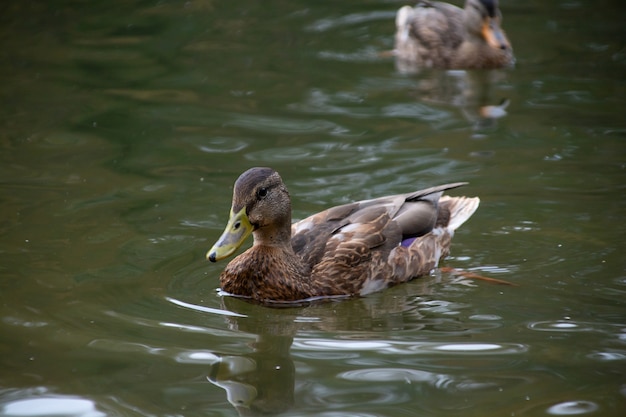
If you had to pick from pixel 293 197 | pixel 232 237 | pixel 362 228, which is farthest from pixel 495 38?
pixel 232 237

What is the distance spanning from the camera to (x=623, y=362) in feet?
19.1

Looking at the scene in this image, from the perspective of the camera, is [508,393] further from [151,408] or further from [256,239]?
[256,239]

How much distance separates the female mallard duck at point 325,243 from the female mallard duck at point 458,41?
4.94 m

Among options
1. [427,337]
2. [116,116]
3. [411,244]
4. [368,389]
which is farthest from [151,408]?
[116,116]

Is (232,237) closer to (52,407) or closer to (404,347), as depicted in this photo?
(404,347)

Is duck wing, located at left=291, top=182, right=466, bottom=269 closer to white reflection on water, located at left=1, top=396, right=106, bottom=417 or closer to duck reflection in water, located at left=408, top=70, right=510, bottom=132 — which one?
white reflection on water, located at left=1, top=396, right=106, bottom=417

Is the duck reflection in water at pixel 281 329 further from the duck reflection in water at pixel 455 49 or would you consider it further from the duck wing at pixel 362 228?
the duck reflection in water at pixel 455 49

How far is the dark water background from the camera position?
18.7 ft

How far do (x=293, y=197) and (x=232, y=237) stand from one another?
6.47ft

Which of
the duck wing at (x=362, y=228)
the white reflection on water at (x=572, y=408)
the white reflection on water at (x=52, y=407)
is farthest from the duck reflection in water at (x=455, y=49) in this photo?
the white reflection on water at (x=52, y=407)

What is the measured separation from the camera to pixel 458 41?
504 inches

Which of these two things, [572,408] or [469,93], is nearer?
[572,408]

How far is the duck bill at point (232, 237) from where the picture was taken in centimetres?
662

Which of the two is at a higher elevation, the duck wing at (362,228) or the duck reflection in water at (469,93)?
the duck reflection in water at (469,93)
